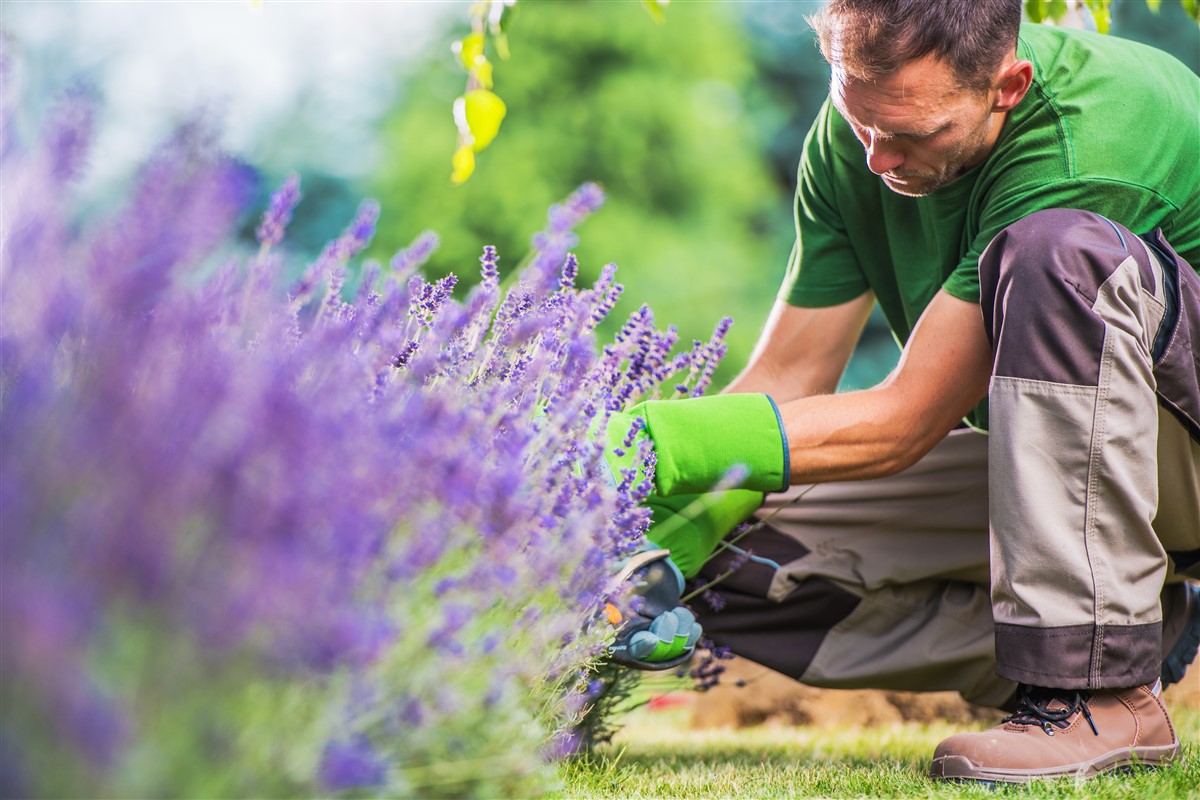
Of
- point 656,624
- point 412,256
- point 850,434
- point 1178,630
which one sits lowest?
point 1178,630

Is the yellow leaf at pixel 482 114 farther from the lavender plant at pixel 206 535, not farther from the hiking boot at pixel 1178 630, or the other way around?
the hiking boot at pixel 1178 630

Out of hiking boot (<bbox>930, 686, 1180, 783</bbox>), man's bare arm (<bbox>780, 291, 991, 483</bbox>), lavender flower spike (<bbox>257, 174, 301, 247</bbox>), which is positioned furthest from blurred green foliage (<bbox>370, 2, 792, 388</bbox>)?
lavender flower spike (<bbox>257, 174, 301, 247</bbox>)

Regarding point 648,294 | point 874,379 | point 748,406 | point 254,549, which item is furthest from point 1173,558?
point 874,379

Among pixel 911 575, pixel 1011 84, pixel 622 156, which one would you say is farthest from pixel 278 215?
pixel 622 156

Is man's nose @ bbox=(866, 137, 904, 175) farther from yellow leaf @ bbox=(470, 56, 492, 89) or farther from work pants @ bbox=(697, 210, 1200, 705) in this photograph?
yellow leaf @ bbox=(470, 56, 492, 89)

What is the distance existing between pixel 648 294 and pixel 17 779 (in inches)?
434

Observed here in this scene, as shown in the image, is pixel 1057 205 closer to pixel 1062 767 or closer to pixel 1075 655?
pixel 1075 655

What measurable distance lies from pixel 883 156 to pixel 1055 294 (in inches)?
17.7

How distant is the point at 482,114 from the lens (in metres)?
1.88

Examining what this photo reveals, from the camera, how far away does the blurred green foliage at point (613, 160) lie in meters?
12.0

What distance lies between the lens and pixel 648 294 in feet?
38.1

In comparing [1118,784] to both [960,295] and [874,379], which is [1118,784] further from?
[874,379]

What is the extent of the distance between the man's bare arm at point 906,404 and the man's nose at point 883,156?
250mm

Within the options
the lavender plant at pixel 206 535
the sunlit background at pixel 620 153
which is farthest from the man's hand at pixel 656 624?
the sunlit background at pixel 620 153
